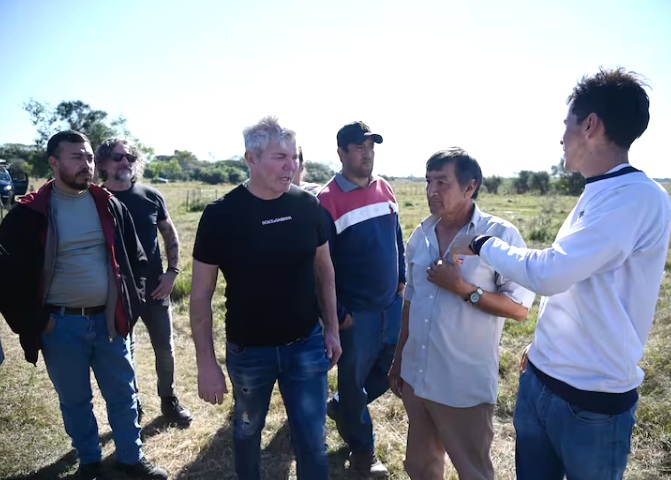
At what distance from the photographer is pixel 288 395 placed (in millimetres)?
2373

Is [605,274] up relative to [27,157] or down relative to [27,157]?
down

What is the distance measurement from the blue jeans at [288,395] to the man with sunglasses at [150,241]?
142 centimetres

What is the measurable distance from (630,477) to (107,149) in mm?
4253

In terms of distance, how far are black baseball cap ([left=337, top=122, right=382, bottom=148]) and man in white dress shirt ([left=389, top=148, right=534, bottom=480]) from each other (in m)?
1.01

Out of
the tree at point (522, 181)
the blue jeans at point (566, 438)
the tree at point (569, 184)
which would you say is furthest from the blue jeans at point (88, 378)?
the tree at point (522, 181)

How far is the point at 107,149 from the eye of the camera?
3.43 meters

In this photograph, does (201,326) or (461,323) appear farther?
(201,326)

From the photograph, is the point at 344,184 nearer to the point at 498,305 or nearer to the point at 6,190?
the point at 498,305

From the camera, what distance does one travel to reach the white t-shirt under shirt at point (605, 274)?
1436mm

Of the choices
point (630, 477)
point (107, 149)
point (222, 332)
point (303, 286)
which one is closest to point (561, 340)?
point (303, 286)

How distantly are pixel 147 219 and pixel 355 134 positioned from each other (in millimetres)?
1760

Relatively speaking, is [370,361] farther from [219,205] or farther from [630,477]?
[630,477]

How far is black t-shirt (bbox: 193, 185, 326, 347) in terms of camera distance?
86.9 inches

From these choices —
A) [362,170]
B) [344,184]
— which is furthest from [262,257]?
[362,170]
